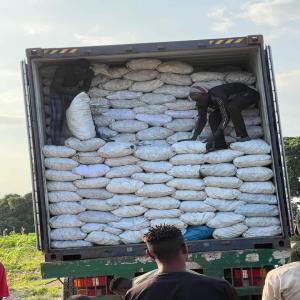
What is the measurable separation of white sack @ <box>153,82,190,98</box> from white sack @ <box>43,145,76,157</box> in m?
1.22

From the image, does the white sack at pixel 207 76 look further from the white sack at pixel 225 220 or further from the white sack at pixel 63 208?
the white sack at pixel 63 208

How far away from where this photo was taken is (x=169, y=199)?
625cm

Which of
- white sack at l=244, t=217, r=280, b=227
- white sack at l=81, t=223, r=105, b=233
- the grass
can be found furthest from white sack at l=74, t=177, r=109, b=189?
the grass

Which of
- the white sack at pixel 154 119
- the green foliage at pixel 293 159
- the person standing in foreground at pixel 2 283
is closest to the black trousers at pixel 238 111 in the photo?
the white sack at pixel 154 119

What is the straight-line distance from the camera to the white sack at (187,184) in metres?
6.25

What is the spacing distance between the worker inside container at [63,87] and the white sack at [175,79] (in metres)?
0.78

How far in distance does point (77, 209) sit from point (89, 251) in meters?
0.44

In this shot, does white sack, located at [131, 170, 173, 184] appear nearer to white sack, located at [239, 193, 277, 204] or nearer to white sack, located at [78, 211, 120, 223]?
white sack, located at [78, 211, 120, 223]

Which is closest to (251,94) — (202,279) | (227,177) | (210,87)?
(210,87)

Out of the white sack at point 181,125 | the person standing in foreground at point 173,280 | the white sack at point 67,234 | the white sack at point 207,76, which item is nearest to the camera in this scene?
the person standing in foreground at point 173,280

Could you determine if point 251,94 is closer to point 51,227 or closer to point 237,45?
point 237,45

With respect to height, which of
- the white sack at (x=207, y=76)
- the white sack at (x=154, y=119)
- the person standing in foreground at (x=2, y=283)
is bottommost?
the person standing in foreground at (x=2, y=283)

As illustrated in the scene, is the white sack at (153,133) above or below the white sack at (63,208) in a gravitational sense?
above

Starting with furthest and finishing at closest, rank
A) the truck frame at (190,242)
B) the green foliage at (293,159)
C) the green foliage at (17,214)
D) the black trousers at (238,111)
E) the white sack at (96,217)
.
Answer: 1. the green foliage at (17,214)
2. the green foliage at (293,159)
3. the black trousers at (238,111)
4. the white sack at (96,217)
5. the truck frame at (190,242)
